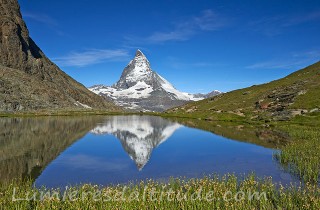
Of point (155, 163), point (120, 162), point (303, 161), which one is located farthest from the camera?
point (120, 162)

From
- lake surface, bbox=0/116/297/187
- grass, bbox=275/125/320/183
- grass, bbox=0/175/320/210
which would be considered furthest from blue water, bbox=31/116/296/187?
grass, bbox=0/175/320/210

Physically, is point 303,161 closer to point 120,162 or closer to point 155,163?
point 155,163

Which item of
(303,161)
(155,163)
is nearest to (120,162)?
(155,163)

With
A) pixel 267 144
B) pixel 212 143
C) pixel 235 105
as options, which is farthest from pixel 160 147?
pixel 235 105

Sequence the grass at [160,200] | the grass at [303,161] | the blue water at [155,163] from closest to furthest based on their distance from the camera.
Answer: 1. the grass at [160,200]
2. the grass at [303,161]
3. the blue water at [155,163]

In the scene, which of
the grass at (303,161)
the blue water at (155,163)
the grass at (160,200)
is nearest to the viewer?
the grass at (160,200)

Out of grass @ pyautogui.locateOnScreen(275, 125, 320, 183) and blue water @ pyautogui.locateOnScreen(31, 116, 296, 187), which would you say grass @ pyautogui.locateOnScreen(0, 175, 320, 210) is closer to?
blue water @ pyautogui.locateOnScreen(31, 116, 296, 187)

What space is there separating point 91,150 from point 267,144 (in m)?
29.4

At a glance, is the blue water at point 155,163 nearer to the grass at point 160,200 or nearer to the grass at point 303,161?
the grass at point 303,161

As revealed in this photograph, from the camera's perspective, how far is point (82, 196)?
60.4ft

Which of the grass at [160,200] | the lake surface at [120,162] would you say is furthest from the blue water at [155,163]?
the grass at [160,200]

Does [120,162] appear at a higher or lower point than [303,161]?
lower

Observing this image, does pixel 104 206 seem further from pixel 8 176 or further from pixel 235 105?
pixel 235 105

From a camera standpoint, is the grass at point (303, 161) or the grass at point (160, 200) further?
the grass at point (303, 161)
